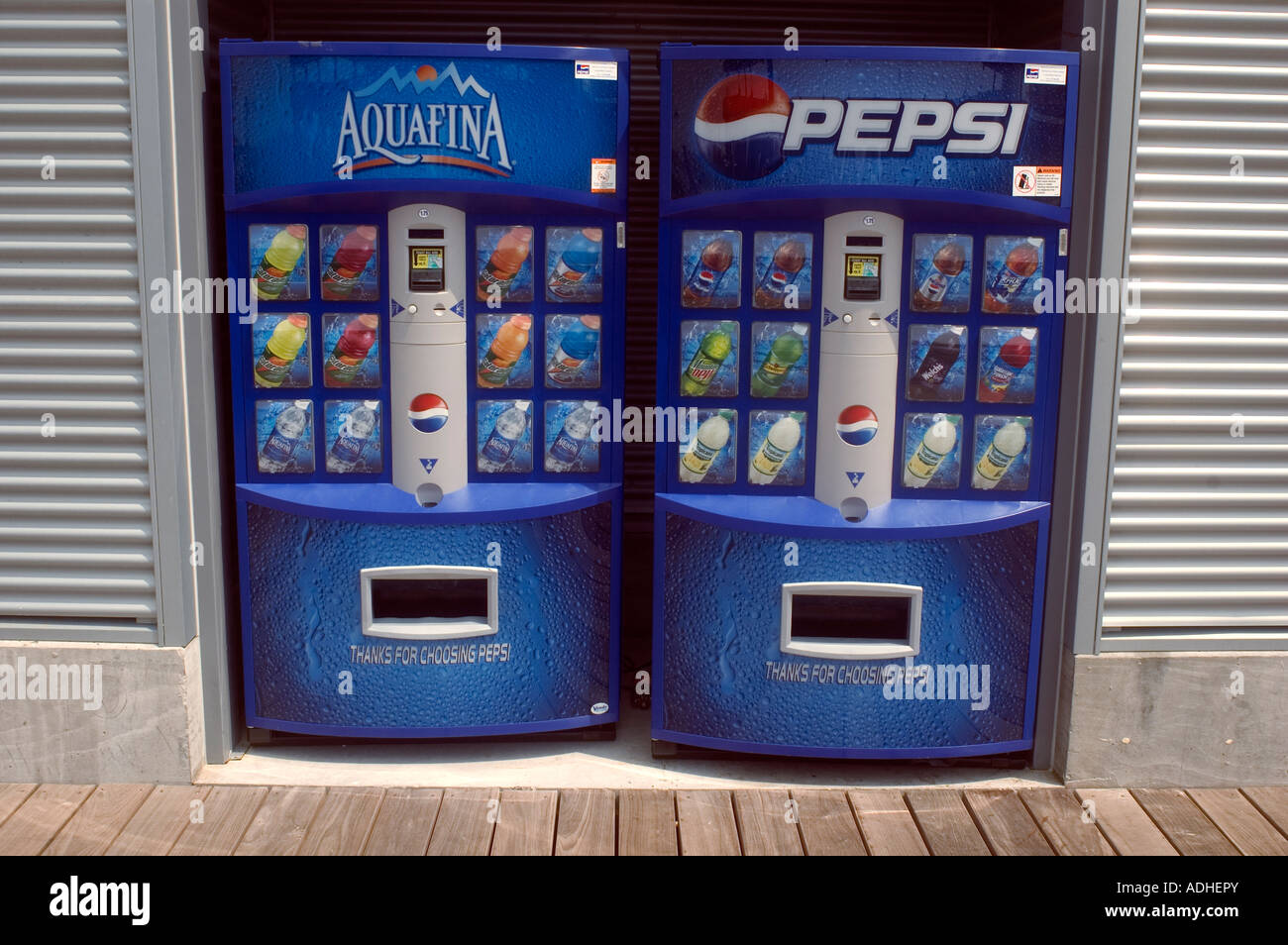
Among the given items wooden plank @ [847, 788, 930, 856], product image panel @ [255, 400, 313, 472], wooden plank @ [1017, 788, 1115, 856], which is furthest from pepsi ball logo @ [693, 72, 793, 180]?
wooden plank @ [1017, 788, 1115, 856]

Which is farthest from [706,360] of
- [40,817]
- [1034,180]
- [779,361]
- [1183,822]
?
[40,817]

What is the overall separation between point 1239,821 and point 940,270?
71.6 inches

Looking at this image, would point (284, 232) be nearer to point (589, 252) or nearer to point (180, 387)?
point (180, 387)

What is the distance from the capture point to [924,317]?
3301 mm

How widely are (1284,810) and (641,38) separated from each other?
3.33 m

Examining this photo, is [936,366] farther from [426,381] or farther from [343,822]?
[343,822]

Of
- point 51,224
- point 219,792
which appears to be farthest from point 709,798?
point 51,224

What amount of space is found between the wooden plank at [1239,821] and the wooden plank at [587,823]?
159 centimetres

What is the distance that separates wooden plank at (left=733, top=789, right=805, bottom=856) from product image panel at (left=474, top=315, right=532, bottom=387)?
142 centimetres

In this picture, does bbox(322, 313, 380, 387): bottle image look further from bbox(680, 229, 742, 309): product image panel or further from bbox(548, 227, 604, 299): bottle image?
bbox(680, 229, 742, 309): product image panel

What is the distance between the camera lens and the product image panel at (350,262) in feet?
10.9

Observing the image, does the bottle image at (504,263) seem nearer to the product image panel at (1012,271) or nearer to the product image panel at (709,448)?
the product image panel at (709,448)

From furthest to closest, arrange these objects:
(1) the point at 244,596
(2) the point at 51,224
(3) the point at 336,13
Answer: (3) the point at 336,13
(1) the point at 244,596
(2) the point at 51,224

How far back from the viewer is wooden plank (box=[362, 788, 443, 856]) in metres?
3.04
